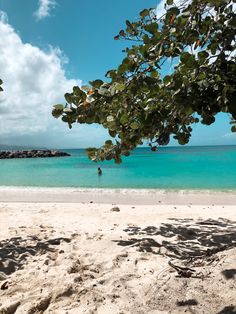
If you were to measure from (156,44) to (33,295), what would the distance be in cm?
317

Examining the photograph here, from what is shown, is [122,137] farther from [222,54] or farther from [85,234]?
[85,234]

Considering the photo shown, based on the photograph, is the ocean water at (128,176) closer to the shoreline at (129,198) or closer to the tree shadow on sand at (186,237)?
Answer: the shoreline at (129,198)

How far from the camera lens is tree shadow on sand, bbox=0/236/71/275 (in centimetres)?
499

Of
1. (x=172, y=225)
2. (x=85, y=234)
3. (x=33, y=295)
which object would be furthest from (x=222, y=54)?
(x=172, y=225)

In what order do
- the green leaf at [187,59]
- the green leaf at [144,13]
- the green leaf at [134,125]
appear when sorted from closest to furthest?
the green leaf at [187,59] < the green leaf at [134,125] < the green leaf at [144,13]

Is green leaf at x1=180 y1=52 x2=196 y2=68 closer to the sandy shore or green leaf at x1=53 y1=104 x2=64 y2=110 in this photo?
green leaf at x1=53 y1=104 x2=64 y2=110

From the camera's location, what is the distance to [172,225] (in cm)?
774

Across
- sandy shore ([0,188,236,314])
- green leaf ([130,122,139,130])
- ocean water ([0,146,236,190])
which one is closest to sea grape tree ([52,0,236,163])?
green leaf ([130,122,139,130])

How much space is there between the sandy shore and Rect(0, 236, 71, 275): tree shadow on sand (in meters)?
0.02

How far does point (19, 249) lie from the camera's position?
5742 millimetres

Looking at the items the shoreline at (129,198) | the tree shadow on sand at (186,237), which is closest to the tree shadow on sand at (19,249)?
the tree shadow on sand at (186,237)

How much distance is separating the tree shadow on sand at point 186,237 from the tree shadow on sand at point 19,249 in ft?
4.49

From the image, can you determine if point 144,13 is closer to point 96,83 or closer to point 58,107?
point 96,83

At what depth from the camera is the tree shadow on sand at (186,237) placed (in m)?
5.52
